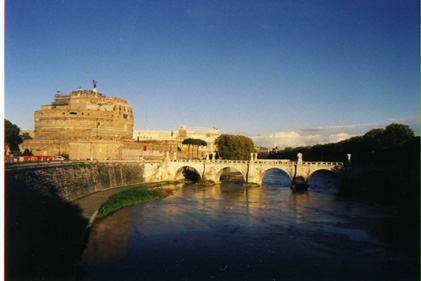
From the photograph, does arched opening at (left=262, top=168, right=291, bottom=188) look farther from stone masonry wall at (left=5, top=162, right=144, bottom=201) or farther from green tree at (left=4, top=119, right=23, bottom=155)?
green tree at (left=4, top=119, right=23, bottom=155)

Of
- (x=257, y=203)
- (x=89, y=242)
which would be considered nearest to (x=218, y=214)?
(x=257, y=203)

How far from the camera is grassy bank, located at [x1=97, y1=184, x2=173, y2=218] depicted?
29.2 metres

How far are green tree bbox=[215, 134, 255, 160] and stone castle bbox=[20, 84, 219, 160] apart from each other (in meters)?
8.82

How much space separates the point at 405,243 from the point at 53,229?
78.6 feet

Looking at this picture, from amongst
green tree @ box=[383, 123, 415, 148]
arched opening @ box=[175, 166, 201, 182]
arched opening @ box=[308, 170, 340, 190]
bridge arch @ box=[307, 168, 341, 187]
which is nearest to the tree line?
green tree @ box=[383, 123, 415, 148]

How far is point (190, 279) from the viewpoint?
54.6 feet

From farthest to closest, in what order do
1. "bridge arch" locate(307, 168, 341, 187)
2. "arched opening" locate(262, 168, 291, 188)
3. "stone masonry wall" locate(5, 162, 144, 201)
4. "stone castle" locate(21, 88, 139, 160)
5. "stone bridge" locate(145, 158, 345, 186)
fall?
"arched opening" locate(262, 168, 291, 188)
"stone castle" locate(21, 88, 139, 160)
"bridge arch" locate(307, 168, 341, 187)
"stone bridge" locate(145, 158, 345, 186)
"stone masonry wall" locate(5, 162, 144, 201)

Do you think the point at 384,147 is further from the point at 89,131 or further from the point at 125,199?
the point at 89,131

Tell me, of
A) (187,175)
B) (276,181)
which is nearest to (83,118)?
(187,175)

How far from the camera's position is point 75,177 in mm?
32375

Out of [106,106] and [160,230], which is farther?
[106,106]

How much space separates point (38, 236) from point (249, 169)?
38543 millimetres

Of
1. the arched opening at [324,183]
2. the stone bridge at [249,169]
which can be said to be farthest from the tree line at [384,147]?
the stone bridge at [249,169]

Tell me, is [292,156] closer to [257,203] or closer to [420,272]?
[257,203]
